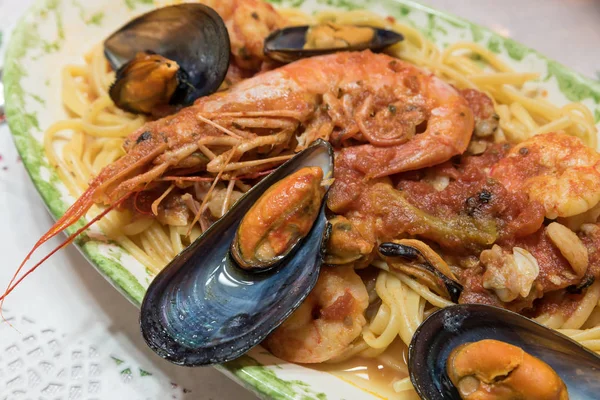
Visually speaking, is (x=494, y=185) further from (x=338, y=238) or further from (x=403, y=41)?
(x=403, y=41)

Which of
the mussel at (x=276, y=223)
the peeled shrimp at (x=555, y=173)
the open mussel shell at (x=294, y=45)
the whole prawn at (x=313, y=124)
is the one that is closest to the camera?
the mussel at (x=276, y=223)

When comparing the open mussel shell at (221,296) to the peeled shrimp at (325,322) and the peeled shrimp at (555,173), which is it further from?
the peeled shrimp at (555,173)

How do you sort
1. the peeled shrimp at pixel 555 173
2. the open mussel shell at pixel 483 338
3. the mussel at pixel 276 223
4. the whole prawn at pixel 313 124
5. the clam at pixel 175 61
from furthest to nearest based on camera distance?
the clam at pixel 175 61 < the whole prawn at pixel 313 124 < the peeled shrimp at pixel 555 173 < the mussel at pixel 276 223 < the open mussel shell at pixel 483 338

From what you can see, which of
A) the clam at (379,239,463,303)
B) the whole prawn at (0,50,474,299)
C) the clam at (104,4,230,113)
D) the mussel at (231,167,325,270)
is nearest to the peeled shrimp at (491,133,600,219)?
the whole prawn at (0,50,474,299)

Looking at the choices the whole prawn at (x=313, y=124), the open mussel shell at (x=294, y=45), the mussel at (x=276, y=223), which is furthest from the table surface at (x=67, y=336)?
the open mussel shell at (x=294, y=45)

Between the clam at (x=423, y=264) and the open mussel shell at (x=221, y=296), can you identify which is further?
the clam at (x=423, y=264)

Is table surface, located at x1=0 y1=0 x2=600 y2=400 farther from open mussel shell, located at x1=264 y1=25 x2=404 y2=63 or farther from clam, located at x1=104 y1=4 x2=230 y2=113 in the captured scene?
open mussel shell, located at x1=264 y1=25 x2=404 y2=63
